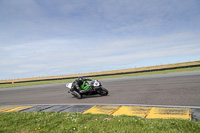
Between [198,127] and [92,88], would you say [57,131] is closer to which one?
[198,127]

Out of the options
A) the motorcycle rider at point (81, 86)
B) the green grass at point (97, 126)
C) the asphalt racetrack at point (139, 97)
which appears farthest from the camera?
the motorcycle rider at point (81, 86)

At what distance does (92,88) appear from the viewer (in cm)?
1091

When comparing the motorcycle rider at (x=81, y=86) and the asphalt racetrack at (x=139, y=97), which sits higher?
the motorcycle rider at (x=81, y=86)

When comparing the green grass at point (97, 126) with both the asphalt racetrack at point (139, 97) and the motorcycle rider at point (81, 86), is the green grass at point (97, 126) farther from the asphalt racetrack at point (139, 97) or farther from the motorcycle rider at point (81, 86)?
the motorcycle rider at point (81, 86)

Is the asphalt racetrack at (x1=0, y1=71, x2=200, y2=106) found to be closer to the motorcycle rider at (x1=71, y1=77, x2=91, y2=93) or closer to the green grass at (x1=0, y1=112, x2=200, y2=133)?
the motorcycle rider at (x1=71, y1=77, x2=91, y2=93)

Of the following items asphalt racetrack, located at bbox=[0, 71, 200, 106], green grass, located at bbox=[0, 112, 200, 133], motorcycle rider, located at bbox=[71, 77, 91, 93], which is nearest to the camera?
green grass, located at bbox=[0, 112, 200, 133]

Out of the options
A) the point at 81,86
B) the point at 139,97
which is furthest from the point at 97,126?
the point at 81,86

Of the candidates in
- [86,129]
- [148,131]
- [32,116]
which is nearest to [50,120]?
[32,116]

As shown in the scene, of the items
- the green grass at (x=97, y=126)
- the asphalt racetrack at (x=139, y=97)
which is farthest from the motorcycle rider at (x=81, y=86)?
the green grass at (x=97, y=126)

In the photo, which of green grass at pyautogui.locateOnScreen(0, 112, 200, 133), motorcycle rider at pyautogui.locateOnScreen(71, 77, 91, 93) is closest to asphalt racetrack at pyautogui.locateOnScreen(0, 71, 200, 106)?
motorcycle rider at pyautogui.locateOnScreen(71, 77, 91, 93)

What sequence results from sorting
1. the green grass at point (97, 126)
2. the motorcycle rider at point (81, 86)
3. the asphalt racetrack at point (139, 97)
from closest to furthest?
the green grass at point (97, 126) → the asphalt racetrack at point (139, 97) → the motorcycle rider at point (81, 86)

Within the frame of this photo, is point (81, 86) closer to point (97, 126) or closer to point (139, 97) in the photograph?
point (139, 97)

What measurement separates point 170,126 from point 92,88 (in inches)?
282

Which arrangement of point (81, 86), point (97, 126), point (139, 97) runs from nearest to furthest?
1. point (97, 126)
2. point (139, 97)
3. point (81, 86)
